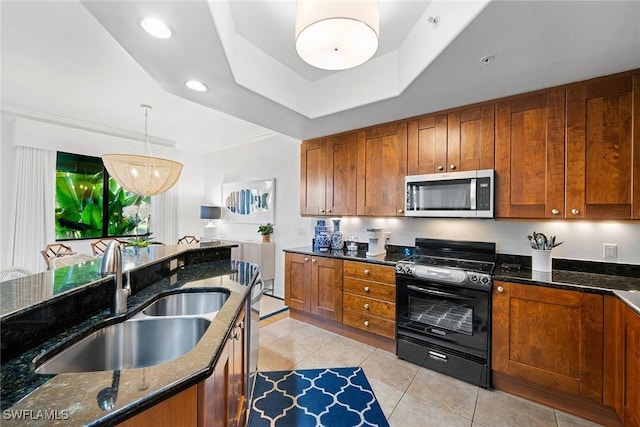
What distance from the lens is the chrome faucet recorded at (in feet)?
4.19

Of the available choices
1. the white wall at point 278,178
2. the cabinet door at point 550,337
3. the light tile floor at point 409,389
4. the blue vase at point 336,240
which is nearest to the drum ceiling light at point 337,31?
the cabinet door at point 550,337

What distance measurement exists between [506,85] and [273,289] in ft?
13.2

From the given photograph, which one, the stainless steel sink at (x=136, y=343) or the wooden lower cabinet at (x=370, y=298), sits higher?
the stainless steel sink at (x=136, y=343)

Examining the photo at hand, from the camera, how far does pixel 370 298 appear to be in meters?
2.80

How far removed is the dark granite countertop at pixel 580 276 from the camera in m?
1.78

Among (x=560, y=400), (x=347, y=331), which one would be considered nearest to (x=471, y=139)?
(x=560, y=400)

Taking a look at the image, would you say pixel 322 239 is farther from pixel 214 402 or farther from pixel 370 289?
pixel 214 402

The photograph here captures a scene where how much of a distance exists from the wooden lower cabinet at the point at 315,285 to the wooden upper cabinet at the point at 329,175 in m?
0.68

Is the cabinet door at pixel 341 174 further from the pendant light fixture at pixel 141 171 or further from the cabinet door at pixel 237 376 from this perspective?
the cabinet door at pixel 237 376

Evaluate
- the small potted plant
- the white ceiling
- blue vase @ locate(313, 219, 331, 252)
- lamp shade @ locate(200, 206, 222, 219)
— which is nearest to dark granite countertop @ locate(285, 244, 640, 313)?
blue vase @ locate(313, 219, 331, 252)

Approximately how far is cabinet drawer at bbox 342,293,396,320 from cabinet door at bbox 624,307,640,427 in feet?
4.97

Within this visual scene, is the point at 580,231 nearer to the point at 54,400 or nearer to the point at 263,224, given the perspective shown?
the point at 54,400

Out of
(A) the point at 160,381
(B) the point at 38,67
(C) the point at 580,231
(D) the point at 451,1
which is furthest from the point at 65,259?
(C) the point at 580,231

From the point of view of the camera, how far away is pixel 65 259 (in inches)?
108
